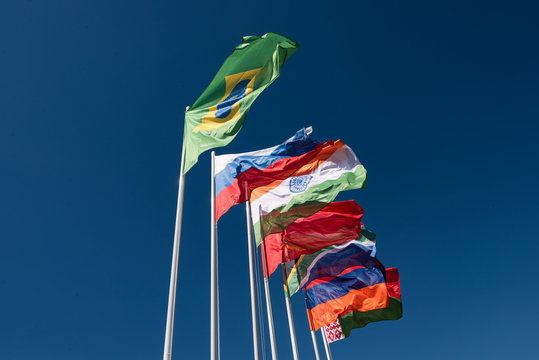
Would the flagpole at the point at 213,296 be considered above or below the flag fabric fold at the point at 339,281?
below

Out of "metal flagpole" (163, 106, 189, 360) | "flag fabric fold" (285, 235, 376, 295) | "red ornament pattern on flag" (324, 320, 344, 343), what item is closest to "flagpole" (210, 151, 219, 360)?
"metal flagpole" (163, 106, 189, 360)

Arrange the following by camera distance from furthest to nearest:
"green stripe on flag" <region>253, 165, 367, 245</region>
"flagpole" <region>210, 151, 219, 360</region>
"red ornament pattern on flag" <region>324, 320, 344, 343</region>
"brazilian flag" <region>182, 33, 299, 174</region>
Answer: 1. "red ornament pattern on flag" <region>324, 320, 344, 343</region>
2. "green stripe on flag" <region>253, 165, 367, 245</region>
3. "brazilian flag" <region>182, 33, 299, 174</region>
4. "flagpole" <region>210, 151, 219, 360</region>

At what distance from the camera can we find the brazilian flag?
1129 centimetres

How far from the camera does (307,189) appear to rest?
16219 millimetres

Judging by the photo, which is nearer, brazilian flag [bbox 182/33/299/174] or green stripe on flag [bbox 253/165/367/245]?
brazilian flag [bbox 182/33/299/174]

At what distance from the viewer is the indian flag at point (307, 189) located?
16.0m

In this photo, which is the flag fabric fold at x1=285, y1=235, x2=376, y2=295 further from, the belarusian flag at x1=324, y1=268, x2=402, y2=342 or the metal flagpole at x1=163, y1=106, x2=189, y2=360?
the metal flagpole at x1=163, y1=106, x2=189, y2=360

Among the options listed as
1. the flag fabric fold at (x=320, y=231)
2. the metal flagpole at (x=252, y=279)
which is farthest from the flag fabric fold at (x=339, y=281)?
the metal flagpole at (x=252, y=279)

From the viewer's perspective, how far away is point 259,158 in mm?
15250

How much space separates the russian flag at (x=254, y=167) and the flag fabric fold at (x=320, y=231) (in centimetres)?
355

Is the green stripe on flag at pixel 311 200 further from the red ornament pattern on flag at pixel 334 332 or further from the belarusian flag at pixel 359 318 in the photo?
the red ornament pattern on flag at pixel 334 332

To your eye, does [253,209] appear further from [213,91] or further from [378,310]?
[378,310]

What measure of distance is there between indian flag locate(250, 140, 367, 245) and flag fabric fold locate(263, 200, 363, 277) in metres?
1.27

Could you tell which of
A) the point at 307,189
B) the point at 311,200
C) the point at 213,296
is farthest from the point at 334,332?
the point at 213,296
